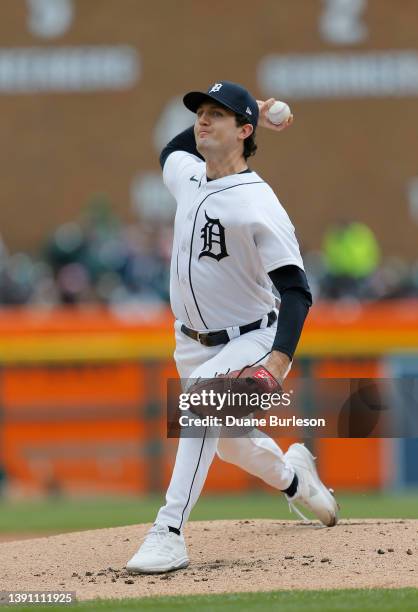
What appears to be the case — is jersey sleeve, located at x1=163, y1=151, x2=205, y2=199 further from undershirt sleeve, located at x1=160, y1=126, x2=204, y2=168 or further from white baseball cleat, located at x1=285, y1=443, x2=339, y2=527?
white baseball cleat, located at x1=285, y1=443, x2=339, y2=527

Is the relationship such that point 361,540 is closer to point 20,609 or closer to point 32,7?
point 20,609

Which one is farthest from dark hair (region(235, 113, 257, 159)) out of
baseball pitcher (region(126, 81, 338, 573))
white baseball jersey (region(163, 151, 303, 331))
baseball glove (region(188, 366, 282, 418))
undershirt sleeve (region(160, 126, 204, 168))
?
baseball glove (region(188, 366, 282, 418))

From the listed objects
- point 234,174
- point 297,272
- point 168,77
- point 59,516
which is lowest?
point 59,516

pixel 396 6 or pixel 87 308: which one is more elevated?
pixel 396 6

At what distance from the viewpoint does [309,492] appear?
614cm

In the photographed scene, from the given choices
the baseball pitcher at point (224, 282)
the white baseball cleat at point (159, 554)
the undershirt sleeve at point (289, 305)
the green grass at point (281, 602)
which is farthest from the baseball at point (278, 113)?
the green grass at point (281, 602)

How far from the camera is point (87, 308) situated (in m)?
13.3

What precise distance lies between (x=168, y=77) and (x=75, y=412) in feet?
22.7

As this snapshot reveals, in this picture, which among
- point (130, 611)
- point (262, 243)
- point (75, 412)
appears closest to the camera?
point (130, 611)

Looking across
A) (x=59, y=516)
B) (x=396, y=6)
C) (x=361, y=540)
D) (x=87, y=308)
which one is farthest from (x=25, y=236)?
(x=361, y=540)

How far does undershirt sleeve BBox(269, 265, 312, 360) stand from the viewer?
529cm

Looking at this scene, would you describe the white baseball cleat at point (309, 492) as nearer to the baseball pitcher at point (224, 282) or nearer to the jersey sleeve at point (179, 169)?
the baseball pitcher at point (224, 282)

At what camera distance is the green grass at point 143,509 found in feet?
28.5

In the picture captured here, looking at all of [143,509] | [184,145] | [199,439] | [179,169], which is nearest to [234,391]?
[199,439]
